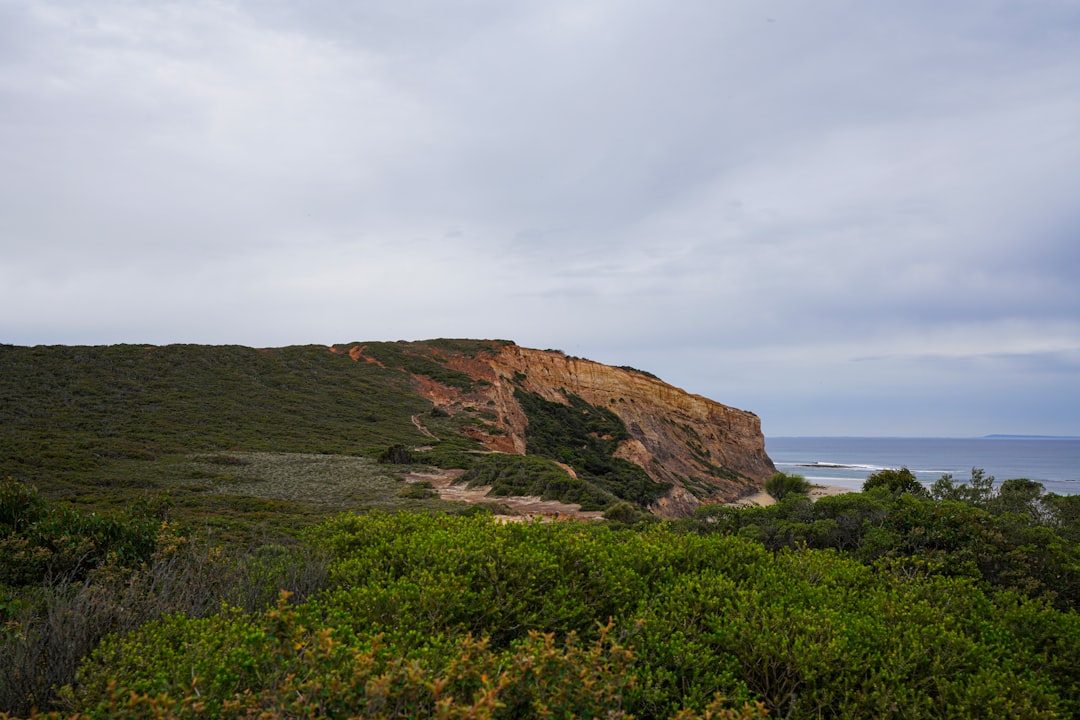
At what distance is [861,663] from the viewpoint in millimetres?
3488

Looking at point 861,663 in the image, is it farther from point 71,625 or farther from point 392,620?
point 71,625

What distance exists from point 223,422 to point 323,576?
87.8ft

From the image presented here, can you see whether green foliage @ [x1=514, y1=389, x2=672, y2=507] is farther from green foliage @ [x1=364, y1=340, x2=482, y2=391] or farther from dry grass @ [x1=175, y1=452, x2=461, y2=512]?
dry grass @ [x1=175, y1=452, x2=461, y2=512]

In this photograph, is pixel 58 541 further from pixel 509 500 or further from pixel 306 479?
pixel 306 479

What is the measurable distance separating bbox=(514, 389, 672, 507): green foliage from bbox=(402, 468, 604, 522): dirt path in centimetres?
1273

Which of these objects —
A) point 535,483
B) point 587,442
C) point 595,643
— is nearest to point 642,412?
point 587,442

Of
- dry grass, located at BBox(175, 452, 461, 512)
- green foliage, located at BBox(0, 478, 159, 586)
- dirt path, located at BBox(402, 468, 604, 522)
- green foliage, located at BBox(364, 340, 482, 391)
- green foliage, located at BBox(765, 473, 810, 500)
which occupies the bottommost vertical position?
dry grass, located at BBox(175, 452, 461, 512)

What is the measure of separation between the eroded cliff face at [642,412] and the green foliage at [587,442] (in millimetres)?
942

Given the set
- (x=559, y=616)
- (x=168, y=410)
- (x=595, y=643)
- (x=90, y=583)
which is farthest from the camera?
(x=168, y=410)

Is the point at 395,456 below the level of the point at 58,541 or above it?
below

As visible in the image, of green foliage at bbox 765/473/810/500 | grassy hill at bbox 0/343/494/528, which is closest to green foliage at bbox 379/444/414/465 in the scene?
grassy hill at bbox 0/343/494/528

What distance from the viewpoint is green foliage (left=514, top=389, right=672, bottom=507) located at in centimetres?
3556

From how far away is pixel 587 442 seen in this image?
142ft

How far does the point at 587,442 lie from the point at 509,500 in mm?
25708
